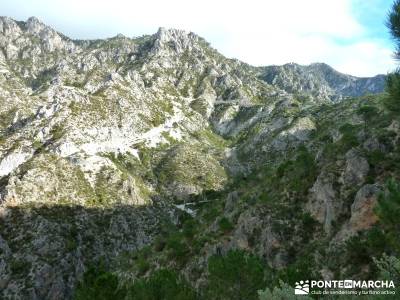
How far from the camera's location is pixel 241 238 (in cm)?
7125

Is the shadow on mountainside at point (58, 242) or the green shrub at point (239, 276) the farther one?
the shadow on mountainside at point (58, 242)

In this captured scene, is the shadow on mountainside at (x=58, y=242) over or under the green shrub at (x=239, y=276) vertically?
over

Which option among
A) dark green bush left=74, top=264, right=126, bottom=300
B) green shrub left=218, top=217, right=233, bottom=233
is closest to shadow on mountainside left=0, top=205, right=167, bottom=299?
green shrub left=218, top=217, right=233, bottom=233

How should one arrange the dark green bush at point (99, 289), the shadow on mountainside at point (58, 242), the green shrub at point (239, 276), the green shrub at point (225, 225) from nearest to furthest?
the green shrub at point (239, 276) → the dark green bush at point (99, 289) → the green shrub at point (225, 225) → the shadow on mountainside at point (58, 242)

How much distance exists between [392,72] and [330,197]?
36.9 meters

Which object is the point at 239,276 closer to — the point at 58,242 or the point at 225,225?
the point at 225,225

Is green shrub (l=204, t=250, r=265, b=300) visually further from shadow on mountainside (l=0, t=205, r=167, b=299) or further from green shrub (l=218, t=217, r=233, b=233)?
shadow on mountainside (l=0, t=205, r=167, b=299)

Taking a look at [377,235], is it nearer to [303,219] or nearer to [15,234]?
[303,219]

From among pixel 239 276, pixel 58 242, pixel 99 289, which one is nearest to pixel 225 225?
pixel 99 289

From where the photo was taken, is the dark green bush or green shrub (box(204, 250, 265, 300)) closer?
green shrub (box(204, 250, 265, 300))

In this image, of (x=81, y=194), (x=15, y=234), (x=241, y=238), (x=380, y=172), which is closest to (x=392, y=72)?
(x=380, y=172)

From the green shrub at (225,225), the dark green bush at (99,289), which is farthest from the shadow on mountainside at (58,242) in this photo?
the dark green bush at (99,289)

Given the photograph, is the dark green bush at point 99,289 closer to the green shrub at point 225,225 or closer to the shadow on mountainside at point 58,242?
the green shrub at point 225,225

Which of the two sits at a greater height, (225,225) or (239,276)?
(225,225)
